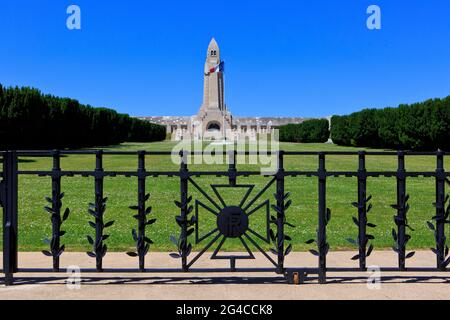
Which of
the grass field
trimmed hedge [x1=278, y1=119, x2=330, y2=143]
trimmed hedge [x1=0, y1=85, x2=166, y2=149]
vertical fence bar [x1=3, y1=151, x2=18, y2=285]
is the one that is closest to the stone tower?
trimmed hedge [x1=278, y1=119, x2=330, y2=143]

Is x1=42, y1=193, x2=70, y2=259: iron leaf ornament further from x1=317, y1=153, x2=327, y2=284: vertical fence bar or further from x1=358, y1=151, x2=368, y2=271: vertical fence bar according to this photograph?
x1=358, y1=151, x2=368, y2=271: vertical fence bar

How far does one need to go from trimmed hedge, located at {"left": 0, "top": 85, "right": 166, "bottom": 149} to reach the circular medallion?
33.5m

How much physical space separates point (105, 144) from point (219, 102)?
51390 millimetres

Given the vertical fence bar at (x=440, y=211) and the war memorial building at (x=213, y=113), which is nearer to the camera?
the vertical fence bar at (x=440, y=211)

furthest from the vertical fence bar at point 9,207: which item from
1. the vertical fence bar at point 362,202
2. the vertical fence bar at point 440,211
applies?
the vertical fence bar at point 440,211

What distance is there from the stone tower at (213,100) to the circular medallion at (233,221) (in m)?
100

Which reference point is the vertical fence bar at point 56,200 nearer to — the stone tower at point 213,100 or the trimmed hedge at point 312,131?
the trimmed hedge at point 312,131

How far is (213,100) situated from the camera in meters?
108

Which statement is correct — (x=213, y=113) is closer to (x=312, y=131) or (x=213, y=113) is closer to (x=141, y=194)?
(x=312, y=131)

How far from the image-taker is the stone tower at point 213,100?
349 feet

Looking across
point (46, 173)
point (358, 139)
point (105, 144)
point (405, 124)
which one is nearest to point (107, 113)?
point (105, 144)

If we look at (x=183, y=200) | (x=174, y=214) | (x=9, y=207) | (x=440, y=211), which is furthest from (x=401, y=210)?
(x=174, y=214)

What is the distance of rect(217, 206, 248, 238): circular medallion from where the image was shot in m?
5.11
